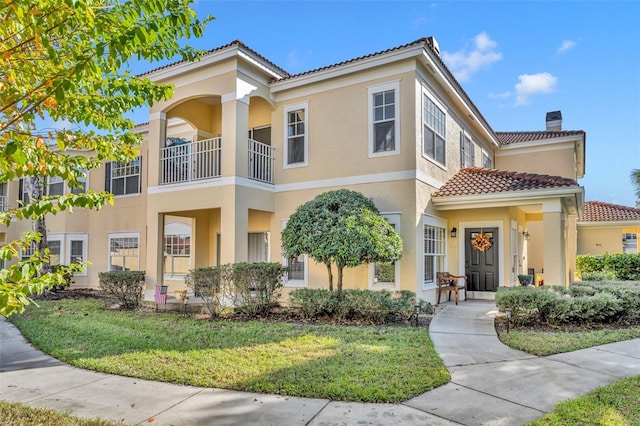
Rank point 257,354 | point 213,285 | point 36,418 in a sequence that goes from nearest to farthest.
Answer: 1. point 36,418
2. point 257,354
3. point 213,285

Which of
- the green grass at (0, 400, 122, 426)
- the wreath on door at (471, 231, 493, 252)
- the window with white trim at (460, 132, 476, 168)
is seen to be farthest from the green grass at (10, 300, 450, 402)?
the window with white trim at (460, 132, 476, 168)

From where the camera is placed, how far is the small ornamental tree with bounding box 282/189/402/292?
956 centimetres

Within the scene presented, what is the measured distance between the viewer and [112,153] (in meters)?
4.84

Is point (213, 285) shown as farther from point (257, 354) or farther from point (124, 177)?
point (124, 177)

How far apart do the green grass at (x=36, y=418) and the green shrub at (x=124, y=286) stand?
27.1ft

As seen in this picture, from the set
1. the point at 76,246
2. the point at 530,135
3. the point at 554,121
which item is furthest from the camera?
the point at 554,121

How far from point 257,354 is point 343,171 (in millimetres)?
6795

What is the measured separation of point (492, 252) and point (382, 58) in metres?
7.30

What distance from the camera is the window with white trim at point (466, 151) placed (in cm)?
1541

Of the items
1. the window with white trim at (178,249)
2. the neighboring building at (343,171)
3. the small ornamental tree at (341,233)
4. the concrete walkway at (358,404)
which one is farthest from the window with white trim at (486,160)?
the window with white trim at (178,249)

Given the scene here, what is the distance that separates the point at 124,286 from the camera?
505 inches

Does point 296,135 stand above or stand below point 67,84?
above

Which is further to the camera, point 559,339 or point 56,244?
point 56,244

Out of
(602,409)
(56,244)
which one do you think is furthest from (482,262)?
(56,244)
